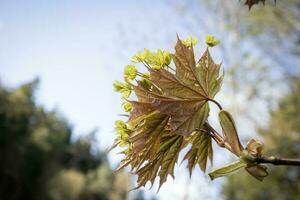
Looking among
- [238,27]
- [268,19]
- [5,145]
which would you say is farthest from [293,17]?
[5,145]

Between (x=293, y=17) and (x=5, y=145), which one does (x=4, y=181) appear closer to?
(x=5, y=145)

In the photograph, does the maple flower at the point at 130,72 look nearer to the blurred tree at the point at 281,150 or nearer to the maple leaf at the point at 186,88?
the maple leaf at the point at 186,88

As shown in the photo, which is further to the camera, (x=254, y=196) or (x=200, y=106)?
(x=254, y=196)

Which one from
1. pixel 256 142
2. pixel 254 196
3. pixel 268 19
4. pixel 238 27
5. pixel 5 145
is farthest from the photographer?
pixel 5 145

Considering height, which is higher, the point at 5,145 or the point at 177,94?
the point at 5,145

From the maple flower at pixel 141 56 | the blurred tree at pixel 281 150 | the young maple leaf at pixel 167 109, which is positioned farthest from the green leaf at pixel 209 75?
the blurred tree at pixel 281 150

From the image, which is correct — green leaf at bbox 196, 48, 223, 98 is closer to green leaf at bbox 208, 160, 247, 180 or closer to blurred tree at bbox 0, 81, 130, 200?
Answer: green leaf at bbox 208, 160, 247, 180

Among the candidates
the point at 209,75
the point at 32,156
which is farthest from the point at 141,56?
the point at 32,156
